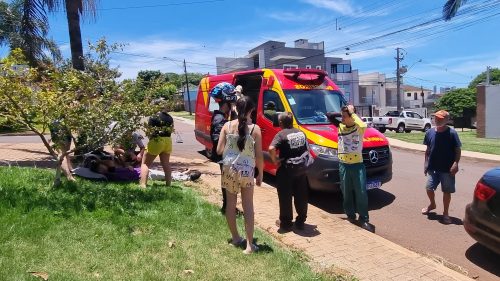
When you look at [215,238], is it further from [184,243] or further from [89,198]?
[89,198]

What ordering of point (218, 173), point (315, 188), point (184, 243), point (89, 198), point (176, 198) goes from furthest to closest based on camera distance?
point (218, 173) → point (315, 188) → point (176, 198) → point (89, 198) → point (184, 243)

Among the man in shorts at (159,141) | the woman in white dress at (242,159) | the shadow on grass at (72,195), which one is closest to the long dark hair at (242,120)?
the woman in white dress at (242,159)

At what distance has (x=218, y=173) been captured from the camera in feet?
33.0

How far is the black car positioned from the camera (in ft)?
15.0

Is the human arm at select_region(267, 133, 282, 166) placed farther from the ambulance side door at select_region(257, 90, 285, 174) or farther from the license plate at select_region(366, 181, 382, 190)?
the ambulance side door at select_region(257, 90, 285, 174)

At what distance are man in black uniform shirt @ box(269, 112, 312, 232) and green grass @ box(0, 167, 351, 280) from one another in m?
0.58

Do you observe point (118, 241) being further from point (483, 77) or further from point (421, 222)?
point (483, 77)

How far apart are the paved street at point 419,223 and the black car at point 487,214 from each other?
41 centimetres

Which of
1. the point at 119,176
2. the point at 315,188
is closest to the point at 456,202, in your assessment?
the point at 315,188

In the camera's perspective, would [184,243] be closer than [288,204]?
Yes

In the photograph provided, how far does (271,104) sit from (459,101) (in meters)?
46.5

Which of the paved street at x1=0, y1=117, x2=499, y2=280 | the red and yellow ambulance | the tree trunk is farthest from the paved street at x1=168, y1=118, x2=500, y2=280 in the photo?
the tree trunk

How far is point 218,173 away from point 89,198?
4645mm

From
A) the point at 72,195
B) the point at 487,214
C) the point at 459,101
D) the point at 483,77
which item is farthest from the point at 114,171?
→ the point at 483,77
